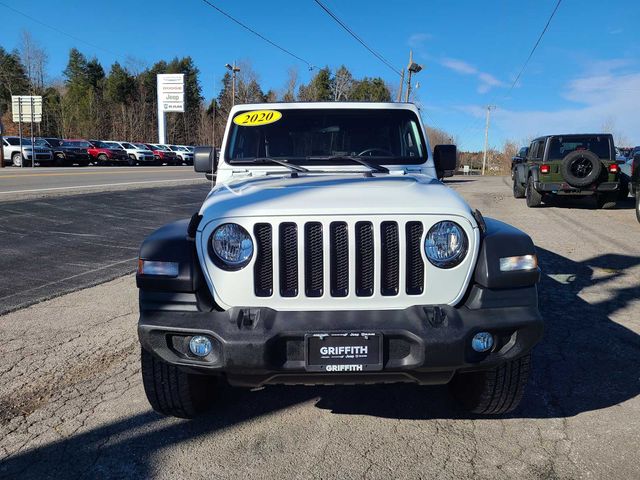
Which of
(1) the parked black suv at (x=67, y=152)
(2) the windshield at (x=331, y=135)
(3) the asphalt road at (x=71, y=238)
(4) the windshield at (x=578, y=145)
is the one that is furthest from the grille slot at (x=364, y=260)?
(1) the parked black suv at (x=67, y=152)

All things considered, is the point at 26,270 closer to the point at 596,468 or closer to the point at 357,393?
the point at 357,393

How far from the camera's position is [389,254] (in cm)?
275

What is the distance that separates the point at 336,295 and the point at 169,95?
60.0 metres

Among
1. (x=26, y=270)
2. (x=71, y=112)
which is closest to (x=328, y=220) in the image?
(x=26, y=270)

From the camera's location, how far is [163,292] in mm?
2732

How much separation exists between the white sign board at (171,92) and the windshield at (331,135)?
56629 mm

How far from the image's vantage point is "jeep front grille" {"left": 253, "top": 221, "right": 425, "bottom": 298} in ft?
8.93

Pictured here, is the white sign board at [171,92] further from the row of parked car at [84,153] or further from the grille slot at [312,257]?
the grille slot at [312,257]

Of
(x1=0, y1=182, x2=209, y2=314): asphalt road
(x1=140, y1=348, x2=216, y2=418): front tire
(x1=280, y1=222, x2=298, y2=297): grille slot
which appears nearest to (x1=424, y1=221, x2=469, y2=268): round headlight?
(x1=280, y1=222, x2=298, y2=297): grille slot

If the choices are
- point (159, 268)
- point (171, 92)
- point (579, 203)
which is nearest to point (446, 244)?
point (159, 268)

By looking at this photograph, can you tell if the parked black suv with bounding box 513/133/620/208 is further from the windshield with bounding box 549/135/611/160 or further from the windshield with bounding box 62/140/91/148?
the windshield with bounding box 62/140/91/148

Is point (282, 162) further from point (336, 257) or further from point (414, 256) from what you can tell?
point (414, 256)

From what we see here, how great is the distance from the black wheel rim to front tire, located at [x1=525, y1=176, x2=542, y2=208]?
1.25 meters

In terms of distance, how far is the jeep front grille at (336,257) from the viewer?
2.72 metres
